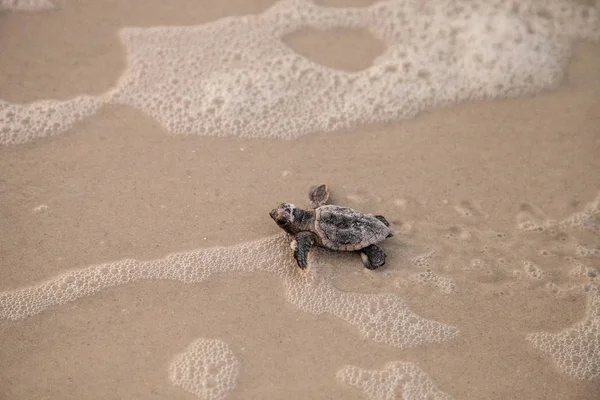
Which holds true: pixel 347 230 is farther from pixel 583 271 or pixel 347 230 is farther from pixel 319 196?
pixel 583 271

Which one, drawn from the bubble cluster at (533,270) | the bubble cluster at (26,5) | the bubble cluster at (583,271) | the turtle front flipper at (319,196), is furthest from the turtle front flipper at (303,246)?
the bubble cluster at (26,5)

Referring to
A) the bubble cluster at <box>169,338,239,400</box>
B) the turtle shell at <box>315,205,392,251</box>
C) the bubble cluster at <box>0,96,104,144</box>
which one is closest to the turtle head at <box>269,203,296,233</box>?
the turtle shell at <box>315,205,392,251</box>

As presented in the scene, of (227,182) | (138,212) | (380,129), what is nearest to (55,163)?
(138,212)

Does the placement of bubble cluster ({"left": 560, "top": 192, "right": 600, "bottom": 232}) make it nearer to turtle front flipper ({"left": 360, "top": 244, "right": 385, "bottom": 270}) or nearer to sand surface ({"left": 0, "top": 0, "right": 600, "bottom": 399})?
sand surface ({"left": 0, "top": 0, "right": 600, "bottom": 399})

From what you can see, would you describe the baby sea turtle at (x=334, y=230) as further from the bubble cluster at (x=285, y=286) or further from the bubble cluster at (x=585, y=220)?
the bubble cluster at (x=585, y=220)

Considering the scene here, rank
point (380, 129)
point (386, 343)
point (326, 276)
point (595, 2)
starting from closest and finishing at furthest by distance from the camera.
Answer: point (386, 343)
point (326, 276)
point (380, 129)
point (595, 2)

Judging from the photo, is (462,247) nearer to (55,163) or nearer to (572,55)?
(572,55)

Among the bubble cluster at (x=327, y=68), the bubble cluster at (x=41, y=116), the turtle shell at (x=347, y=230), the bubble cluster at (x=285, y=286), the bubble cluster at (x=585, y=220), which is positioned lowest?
the bubble cluster at (x=285, y=286)
